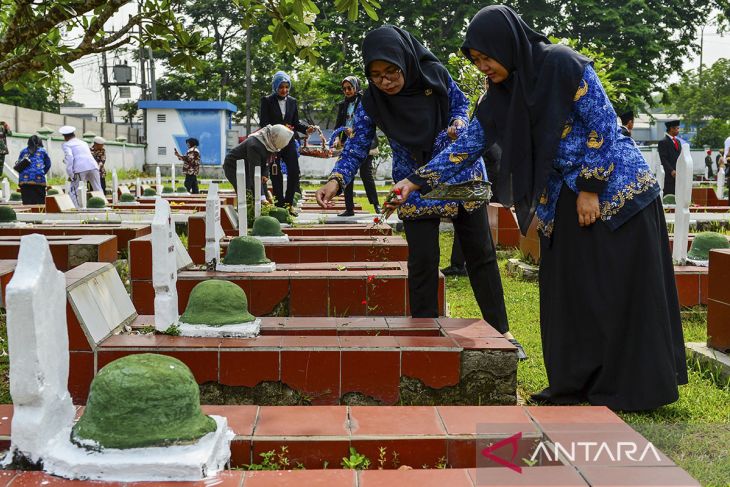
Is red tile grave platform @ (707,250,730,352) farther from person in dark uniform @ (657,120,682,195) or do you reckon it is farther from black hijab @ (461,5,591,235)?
person in dark uniform @ (657,120,682,195)

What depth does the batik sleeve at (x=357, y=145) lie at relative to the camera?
4551 mm

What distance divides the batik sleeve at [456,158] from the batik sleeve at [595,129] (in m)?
0.58

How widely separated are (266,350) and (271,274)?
1649 millimetres

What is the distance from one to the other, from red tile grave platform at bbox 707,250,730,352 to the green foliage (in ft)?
8.61

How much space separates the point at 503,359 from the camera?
3.47 metres

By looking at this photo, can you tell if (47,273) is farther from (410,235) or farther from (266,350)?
(410,235)

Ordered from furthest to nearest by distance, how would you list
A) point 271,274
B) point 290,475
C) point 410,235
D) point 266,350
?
point 271,274
point 410,235
point 266,350
point 290,475

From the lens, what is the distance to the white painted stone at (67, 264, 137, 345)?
336cm

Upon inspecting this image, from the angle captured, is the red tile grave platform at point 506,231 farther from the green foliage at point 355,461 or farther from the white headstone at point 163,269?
the green foliage at point 355,461

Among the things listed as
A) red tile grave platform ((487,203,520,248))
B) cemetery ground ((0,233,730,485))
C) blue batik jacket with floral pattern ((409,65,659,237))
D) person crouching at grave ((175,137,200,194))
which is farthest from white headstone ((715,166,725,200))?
blue batik jacket with floral pattern ((409,65,659,237))

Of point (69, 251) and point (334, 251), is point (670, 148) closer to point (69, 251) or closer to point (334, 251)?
point (334, 251)

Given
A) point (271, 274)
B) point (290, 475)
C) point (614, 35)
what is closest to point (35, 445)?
point (290, 475)

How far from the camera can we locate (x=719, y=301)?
4.36m

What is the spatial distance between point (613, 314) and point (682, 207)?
10.1ft
